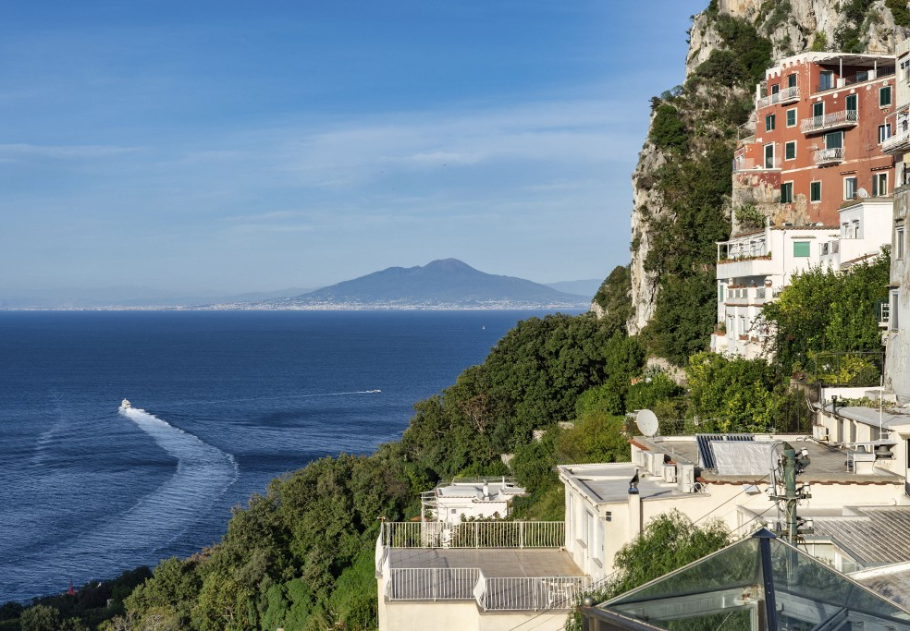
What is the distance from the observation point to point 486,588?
1698cm

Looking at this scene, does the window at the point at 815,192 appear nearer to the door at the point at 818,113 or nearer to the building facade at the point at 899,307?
the door at the point at 818,113

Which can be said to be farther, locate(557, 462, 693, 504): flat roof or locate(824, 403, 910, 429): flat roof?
locate(824, 403, 910, 429): flat roof

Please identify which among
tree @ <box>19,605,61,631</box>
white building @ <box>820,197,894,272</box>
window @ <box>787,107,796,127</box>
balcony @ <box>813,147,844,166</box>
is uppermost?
window @ <box>787,107,796,127</box>

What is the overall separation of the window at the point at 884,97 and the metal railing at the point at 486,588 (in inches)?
1145

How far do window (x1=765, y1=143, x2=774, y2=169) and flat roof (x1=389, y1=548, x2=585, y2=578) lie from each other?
28.4 m

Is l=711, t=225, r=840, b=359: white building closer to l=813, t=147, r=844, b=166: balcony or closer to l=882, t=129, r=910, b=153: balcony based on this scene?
l=882, t=129, r=910, b=153: balcony

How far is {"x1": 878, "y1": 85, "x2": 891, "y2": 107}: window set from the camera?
38.5m

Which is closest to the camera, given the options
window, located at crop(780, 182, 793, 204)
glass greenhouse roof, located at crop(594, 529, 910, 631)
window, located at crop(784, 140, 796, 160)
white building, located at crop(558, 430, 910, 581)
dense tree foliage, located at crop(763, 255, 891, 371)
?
glass greenhouse roof, located at crop(594, 529, 910, 631)

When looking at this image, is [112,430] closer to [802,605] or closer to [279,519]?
[279,519]

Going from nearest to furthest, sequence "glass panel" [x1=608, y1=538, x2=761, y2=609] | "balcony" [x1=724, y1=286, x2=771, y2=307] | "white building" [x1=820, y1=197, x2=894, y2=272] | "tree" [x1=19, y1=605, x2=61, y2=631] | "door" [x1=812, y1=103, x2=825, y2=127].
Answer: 1. "glass panel" [x1=608, y1=538, x2=761, y2=609]
2. "white building" [x1=820, y1=197, x2=894, y2=272]
3. "tree" [x1=19, y1=605, x2=61, y2=631]
4. "balcony" [x1=724, y1=286, x2=771, y2=307]
5. "door" [x1=812, y1=103, x2=825, y2=127]

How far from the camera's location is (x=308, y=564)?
3150 cm

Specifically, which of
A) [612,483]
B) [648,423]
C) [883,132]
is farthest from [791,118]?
[612,483]

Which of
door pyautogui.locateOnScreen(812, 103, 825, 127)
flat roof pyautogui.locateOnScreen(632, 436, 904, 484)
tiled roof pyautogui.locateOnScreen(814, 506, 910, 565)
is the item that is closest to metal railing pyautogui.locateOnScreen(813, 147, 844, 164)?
door pyautogui.locateOnScreen(812, 103, 825, 127)

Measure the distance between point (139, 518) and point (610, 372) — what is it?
26.8 m
